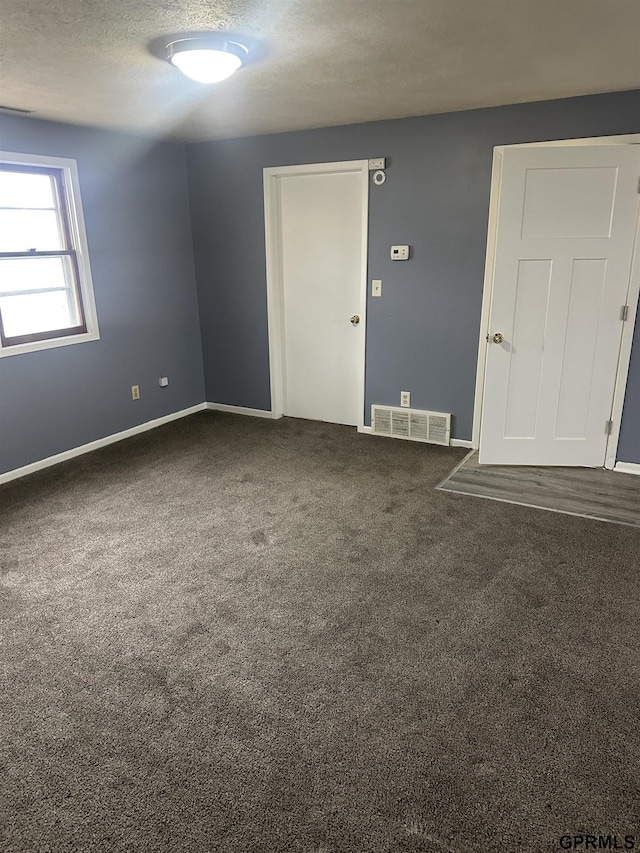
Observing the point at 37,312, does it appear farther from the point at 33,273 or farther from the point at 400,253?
the point at 400,253

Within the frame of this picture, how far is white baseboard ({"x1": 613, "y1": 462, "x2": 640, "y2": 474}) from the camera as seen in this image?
3883 millimetres

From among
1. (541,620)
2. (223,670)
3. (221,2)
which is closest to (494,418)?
(541,620)

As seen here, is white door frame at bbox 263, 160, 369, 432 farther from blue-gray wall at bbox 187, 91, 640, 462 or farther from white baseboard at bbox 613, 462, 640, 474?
white baseboard at bbox 613, 462, 640, 474

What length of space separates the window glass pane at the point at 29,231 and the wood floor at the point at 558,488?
3261 millimetres

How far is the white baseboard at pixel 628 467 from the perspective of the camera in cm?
388

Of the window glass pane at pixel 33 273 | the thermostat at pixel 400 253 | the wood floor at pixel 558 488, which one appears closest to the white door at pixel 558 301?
the wood floor at pixel 558 488

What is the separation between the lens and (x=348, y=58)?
8.55 feet

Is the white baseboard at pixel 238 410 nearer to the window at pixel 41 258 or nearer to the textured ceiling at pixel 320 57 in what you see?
the window at pixel 41 258

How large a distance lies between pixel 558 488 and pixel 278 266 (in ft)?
9.61

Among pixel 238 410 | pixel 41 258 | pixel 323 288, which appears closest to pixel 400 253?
pixel 323 288

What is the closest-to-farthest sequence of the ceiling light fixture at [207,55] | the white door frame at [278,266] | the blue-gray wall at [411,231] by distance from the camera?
1. the ceiling light fixture at [207,55]
2. the blue-gray wall at [411,231]
3. the white door frame at [278,266]

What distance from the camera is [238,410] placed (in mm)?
5484

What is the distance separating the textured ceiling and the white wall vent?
2164 millimetres

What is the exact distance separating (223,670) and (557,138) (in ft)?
12.0
